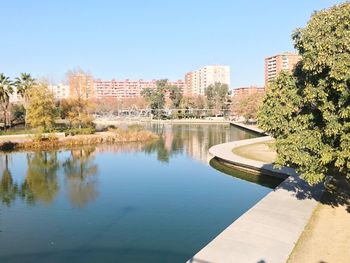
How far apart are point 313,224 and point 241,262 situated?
426 centimetres

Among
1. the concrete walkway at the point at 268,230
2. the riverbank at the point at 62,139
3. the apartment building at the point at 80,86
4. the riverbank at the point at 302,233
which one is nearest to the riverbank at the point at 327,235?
the riverbank at the point at 302,233

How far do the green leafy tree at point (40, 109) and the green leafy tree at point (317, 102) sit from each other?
107 feet

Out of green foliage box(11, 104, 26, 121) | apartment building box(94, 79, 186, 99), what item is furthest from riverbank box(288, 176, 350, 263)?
apartment building box(94, 79, 186, 99)

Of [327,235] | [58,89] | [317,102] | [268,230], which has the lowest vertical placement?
[327,235]

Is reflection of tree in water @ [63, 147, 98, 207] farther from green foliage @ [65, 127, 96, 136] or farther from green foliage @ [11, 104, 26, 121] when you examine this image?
green foliage @ [11, 104, 26, 121]

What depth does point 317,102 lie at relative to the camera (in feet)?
38.4

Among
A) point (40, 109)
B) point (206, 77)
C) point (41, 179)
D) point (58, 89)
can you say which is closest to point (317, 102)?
point (41, 179)

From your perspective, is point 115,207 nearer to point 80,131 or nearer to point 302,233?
point 302,233

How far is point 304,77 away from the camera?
40.8 ft

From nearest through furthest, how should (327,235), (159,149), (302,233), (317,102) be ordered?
(327,235) → (302,233) → (317,102) → (159,149)

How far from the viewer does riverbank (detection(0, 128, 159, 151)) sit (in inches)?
1469

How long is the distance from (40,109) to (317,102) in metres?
35.0

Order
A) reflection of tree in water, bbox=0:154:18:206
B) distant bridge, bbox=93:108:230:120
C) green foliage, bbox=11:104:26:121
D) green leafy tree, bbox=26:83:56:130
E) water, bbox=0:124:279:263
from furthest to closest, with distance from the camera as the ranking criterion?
distant bridge, bbox=93:108:230:120 < green foliage, bbox=11:104:26:121 < green leafy tree, bbox=26:83:56:130 < reflection of tree in water, bbox=0:154:18:206 < water, bbox=0:124:279:263

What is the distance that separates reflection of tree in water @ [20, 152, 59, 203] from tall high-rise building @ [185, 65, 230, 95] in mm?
151995
